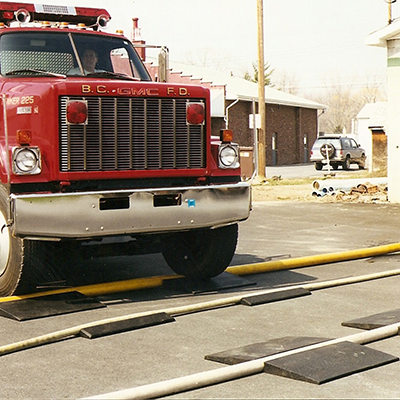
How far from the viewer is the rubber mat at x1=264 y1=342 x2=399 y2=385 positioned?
478 centimetres

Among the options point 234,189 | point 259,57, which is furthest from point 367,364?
point 259,57

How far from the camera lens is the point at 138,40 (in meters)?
9.11

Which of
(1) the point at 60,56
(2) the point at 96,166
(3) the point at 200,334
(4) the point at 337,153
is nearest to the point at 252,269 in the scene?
(2) the point at 96,166

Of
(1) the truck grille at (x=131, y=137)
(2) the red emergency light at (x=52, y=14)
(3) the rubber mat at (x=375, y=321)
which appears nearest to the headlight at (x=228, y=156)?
(1) the truck grille at (x=131, y=137)

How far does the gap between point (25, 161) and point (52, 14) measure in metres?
2.82

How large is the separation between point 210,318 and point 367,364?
1829 mm

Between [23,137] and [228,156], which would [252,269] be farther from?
[23,137]

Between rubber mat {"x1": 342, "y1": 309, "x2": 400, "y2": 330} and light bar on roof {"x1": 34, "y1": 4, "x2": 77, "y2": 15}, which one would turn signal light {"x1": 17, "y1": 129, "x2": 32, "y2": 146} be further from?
rubber mat {"x1": 342, "y1": 309, "x2": 400, "y2": 330}

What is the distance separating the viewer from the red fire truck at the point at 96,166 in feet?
21.8

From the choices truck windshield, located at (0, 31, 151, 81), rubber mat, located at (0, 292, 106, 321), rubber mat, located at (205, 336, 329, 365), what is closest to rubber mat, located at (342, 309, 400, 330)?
rubber mat, located at (205, 336, 329, 365)

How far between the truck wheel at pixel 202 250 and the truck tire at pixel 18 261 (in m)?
1.43

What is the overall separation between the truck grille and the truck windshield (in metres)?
0.89

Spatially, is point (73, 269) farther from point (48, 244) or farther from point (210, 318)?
→ point (210, 318)

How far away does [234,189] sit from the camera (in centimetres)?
747
